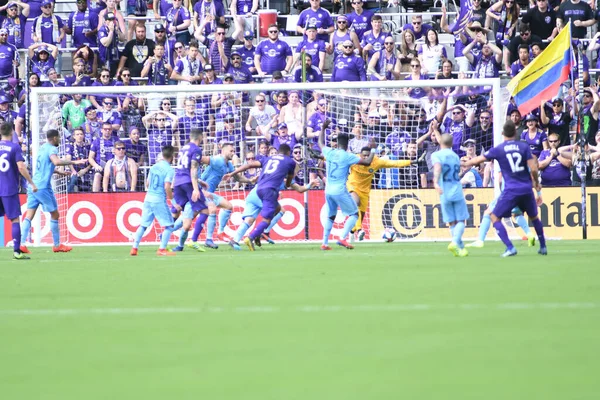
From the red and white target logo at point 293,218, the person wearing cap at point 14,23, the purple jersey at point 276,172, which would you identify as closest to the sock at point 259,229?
the purple jersey at point 276,172

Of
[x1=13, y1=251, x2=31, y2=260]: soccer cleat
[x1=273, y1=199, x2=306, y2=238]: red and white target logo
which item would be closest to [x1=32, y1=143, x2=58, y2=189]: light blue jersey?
[x1=13, y1=251, x2=31, y2=260]: soccer cleat

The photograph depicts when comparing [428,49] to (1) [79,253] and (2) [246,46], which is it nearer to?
(2) [246,46]

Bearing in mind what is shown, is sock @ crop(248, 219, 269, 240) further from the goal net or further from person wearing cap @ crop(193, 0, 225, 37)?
person wearing cap @ crop(193, 0, 225, 37)

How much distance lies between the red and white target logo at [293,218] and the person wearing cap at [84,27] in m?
6.96

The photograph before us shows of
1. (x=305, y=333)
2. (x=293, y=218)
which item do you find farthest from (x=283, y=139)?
(x=305, y=333)

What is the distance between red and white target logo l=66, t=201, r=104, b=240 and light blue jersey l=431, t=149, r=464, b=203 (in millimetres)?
9112

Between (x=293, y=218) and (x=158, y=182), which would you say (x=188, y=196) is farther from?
(x=293, y=218)

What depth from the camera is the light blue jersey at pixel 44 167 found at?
19062mm

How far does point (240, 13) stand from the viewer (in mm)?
26781

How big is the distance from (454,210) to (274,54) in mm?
9607

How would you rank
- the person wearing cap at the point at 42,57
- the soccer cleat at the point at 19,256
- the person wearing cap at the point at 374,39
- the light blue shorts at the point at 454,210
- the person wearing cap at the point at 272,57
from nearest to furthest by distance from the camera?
1. the light blue shorts at the point at 454,210
2. the soccer cleat at the point at 19,256
3. the person wearing cap at the point at 374,39
4. the person wearing cap at the point at 272,57
5. the person wearing cap at the point at 42,57

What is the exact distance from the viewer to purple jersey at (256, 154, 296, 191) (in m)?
18.9

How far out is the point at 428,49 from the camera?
24.6m

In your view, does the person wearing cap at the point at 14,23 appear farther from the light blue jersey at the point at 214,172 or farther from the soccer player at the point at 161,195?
the soccer player at the point at 161,195
